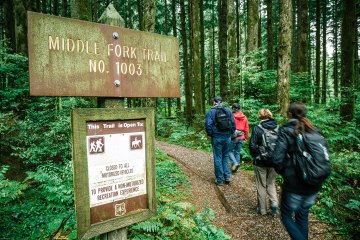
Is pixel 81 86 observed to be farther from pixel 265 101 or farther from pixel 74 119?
pixel 265 101

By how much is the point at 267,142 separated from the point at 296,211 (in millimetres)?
1450

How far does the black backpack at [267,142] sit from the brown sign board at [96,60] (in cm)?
304

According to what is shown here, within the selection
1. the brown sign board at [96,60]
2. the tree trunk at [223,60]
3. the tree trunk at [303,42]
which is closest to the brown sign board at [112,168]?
the brown sign board at [96,60]

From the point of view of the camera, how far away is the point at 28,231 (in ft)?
11.6

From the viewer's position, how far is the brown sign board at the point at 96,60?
178 cm

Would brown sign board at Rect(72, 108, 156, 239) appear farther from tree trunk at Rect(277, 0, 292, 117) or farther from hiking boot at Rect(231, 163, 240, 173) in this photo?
tree trunk at Rect(277, 0, 292, 117)

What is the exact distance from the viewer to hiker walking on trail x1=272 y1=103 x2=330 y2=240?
141 inches

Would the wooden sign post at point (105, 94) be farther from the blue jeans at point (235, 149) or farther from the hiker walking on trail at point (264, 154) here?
→ the blue jeans at point (235, 149)

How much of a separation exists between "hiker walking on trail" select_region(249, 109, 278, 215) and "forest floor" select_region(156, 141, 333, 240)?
342mm

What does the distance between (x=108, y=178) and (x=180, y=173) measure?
5.64 meters

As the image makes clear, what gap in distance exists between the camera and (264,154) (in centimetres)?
501

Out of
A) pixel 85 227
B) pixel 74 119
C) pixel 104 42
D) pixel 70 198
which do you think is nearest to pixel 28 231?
pixel 70 198

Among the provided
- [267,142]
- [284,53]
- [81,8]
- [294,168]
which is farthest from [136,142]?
[284,53]

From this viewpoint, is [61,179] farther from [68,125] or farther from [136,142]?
[136,142]
